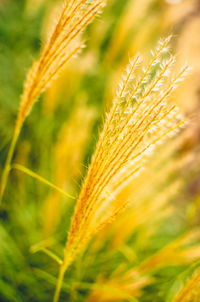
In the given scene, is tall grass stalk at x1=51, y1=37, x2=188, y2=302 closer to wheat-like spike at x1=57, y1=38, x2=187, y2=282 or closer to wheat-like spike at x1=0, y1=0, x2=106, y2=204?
wheat-like spike at x1=57, y1=38, x2=187, y2=282

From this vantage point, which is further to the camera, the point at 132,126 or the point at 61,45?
the point at 61,45

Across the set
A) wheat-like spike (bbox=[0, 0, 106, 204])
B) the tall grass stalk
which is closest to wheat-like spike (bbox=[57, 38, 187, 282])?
the tall grass stalk

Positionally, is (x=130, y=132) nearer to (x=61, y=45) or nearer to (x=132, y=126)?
(x=132, y=126)

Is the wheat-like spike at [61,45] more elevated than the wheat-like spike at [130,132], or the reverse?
the wheat-like spike at [61,45]

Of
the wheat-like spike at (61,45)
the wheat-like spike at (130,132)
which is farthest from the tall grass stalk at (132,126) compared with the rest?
the wheat-like spike at (61,45)

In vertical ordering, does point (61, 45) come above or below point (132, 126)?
above

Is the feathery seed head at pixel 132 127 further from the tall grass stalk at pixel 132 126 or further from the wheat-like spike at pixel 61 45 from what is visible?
the wheat-like spike at pixel 61 45

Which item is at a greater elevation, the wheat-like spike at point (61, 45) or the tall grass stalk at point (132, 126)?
the wheat-like spike at point (61, 45)

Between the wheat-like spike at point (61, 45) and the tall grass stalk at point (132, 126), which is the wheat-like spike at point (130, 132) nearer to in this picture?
the tall grass stalk at point (132, 126)

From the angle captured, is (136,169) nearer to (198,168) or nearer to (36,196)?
(198,168)

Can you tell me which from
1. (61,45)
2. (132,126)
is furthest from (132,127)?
(61,45)
